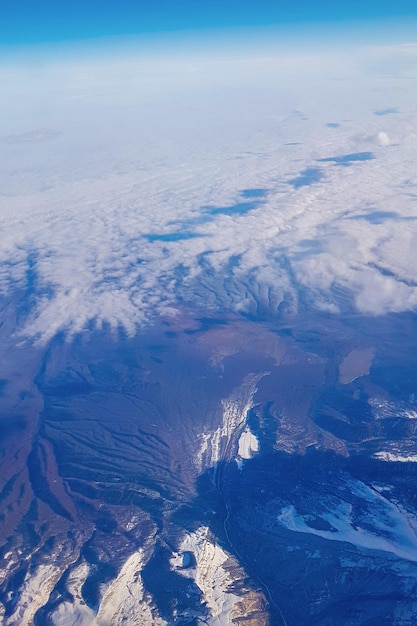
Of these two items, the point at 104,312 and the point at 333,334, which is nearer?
the point at 333,334

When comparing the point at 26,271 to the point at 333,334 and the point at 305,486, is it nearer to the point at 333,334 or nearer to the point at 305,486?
the point at 333,334

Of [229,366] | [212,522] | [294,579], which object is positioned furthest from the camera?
[229,366]

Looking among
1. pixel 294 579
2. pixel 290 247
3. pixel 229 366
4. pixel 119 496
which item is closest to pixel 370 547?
pixel 294 579

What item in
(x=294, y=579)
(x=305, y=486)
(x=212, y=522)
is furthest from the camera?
(x=305, y=486)

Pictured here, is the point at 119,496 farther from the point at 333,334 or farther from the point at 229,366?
the point at 333,334

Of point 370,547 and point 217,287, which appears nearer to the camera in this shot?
point 370,547

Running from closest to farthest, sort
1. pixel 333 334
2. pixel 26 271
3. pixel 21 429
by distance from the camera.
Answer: pixel 21 429 < pixel 333 334 < pixel 26 271

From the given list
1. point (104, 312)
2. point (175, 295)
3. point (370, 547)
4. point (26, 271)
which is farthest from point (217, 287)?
point (370, 547)

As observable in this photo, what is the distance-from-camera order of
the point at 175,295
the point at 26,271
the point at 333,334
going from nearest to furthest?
the point at 333,334
the point at 175,295
the point at 26,271
